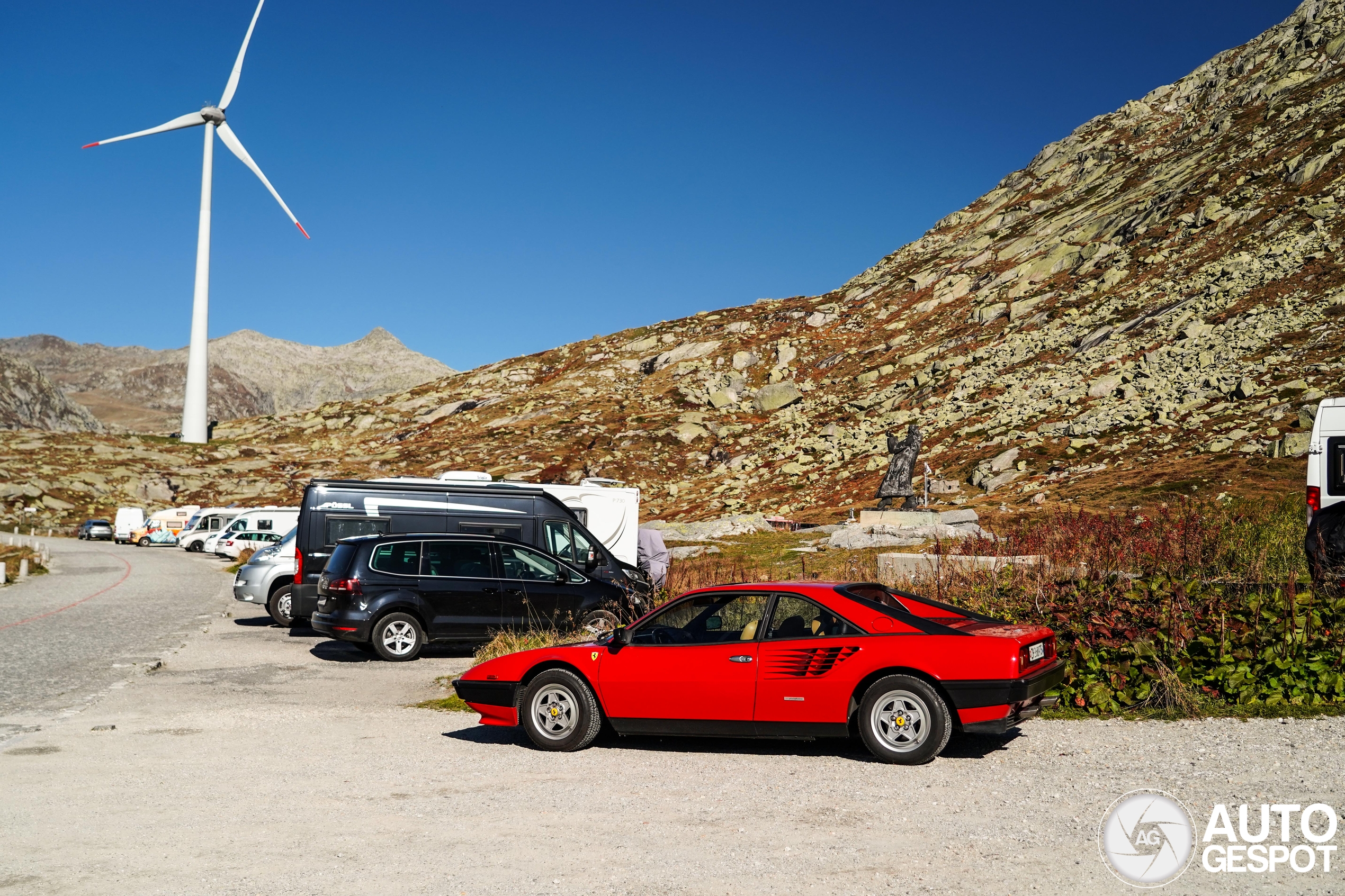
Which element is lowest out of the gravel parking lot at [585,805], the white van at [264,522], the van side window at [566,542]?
the gravel parking lot at [585,805]

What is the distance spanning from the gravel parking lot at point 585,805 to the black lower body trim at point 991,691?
1.63 feet

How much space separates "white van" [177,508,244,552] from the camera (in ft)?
169

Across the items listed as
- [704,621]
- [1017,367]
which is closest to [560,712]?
[704,621]

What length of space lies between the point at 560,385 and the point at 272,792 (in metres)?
88.7

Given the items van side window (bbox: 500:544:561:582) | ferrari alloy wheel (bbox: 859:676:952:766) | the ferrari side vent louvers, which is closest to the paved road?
van side window (bbox: 500:544:561:582)

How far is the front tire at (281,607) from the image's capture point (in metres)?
19.8

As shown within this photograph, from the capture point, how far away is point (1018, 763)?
7.71 metres

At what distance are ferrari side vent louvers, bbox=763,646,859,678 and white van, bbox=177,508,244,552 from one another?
157 ft

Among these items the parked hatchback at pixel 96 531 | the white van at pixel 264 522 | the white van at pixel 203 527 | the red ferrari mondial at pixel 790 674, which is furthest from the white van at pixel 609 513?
the parked hatchback at pixel 96 531

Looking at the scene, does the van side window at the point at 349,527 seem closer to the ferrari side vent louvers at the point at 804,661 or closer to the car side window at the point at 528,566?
the car side window at the point at 528,566

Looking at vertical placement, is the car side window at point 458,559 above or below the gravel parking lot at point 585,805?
above

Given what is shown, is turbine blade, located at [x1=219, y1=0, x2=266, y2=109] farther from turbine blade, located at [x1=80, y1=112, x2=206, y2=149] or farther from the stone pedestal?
the stone pedestal

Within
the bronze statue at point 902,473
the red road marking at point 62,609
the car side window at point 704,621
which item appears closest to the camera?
the car side window at point 704,621

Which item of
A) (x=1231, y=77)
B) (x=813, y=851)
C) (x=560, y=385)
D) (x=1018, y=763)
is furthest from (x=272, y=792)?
(x=1231, y=77)
